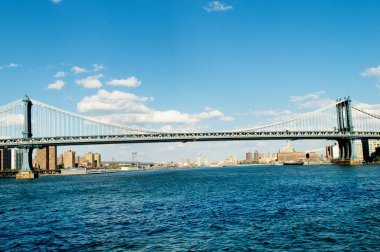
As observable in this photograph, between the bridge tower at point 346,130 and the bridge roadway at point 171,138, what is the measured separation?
3.56 metres

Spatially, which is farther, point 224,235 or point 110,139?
point 110,139

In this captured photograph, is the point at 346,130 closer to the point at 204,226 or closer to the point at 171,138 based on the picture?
the point at 171,138

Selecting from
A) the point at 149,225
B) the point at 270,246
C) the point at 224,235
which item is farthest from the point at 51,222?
the point at 270,246

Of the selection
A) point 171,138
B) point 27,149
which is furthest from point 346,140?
point 27,149

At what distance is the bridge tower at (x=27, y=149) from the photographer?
301 ft

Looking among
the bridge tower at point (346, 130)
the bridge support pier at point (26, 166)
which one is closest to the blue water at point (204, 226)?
the bridge support pier at point (26, 166)

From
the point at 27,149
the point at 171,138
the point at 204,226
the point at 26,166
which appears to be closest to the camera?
the point at 204,226

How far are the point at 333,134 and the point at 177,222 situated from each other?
97083 millimetres

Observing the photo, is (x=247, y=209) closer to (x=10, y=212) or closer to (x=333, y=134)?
(x=10, y=212)

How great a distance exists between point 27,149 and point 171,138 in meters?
34.4

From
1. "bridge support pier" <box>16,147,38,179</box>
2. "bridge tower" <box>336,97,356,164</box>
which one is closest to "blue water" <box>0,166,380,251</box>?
"bridge support pier" <box>16,147,38,179</box>

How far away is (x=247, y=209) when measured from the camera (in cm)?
2519

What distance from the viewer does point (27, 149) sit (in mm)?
91000

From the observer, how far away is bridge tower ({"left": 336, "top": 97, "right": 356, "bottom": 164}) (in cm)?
11188
